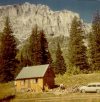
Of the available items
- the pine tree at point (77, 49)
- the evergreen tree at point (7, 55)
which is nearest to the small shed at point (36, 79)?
the evergreen tree at point (7, 55)

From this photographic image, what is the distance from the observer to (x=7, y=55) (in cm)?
8375

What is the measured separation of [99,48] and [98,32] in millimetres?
4546

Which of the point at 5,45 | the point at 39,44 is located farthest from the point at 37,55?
the point at 5,45

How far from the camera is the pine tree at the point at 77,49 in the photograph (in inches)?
3361

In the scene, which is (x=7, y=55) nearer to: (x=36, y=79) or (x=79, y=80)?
(x=36, y=79)

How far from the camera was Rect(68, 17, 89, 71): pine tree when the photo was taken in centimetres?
8538

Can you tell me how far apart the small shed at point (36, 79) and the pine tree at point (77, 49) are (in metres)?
15.5

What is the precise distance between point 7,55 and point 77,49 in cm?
1781

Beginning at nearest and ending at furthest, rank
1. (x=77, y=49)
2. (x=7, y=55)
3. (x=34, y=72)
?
(x=34, y=72) < (x=7, y=55) < (x=77, y=49)

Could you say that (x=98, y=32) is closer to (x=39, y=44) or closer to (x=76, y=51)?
(x=76, y=51)

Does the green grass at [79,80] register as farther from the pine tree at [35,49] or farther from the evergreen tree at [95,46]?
the pine tree at [35,49]

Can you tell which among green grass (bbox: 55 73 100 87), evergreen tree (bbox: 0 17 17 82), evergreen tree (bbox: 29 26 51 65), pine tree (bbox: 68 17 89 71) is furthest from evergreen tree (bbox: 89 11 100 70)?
evergreen tree (bbox: 0 17 17 82)

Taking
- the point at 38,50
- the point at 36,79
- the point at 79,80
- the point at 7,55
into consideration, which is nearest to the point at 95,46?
the point at 38,50

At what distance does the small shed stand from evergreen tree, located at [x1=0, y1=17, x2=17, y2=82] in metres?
10.2
